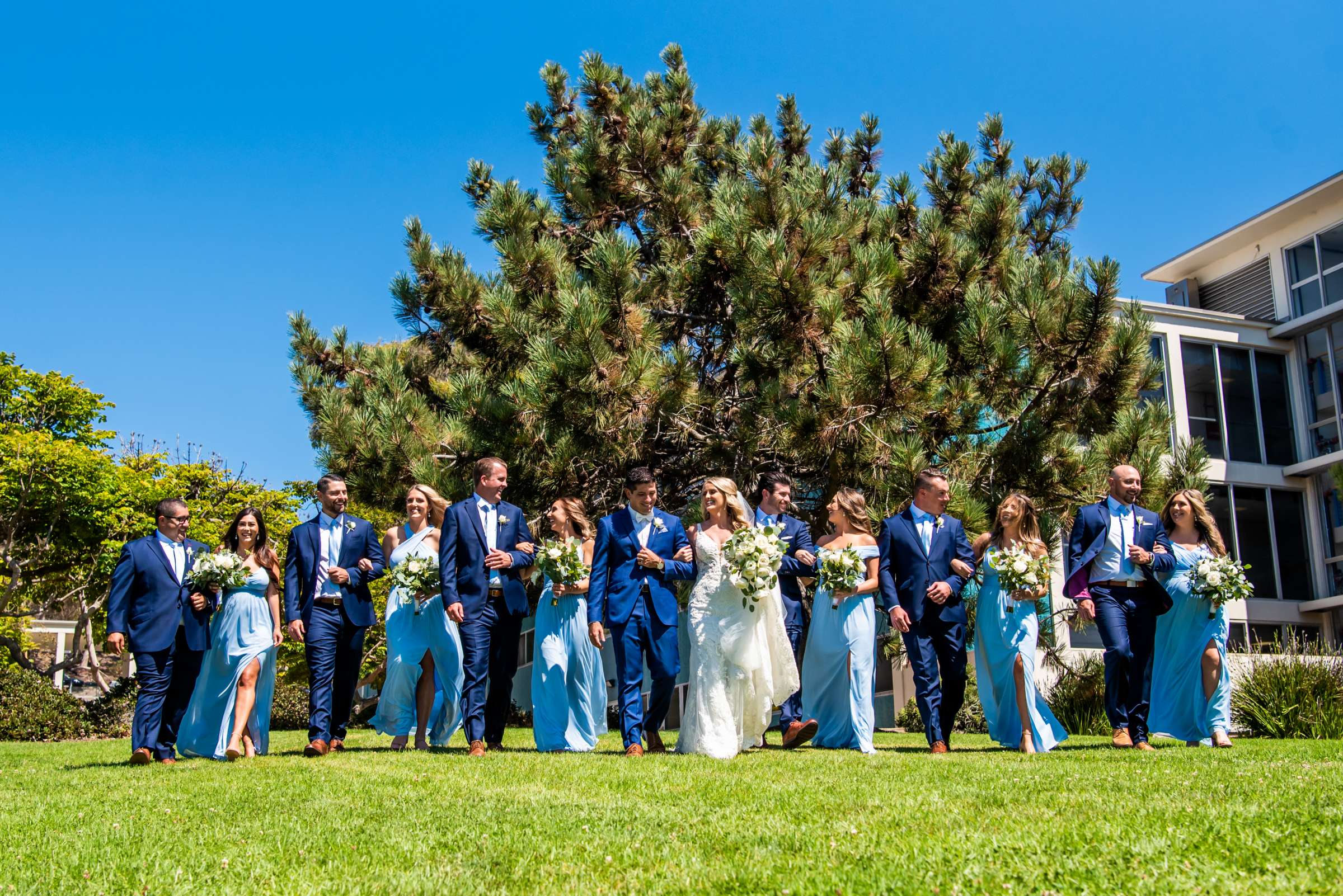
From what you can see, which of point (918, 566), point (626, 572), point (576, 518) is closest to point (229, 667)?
point (576, 518)

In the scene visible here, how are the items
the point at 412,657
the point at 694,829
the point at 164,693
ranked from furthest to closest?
the point at 412,657, the point at 164,693, the point at 694,829

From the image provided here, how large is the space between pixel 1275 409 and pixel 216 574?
82.4 feet

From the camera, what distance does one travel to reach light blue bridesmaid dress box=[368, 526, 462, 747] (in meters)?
9.05

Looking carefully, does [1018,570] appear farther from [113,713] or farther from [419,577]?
[113,713]

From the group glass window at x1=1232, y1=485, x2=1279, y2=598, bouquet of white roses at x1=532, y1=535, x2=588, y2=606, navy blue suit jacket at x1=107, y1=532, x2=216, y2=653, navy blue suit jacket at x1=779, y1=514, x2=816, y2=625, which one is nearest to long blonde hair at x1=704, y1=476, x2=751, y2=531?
navy blue suit jacket at x1=779, y1=514, x2=816, y2=625

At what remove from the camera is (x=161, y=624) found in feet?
26.7

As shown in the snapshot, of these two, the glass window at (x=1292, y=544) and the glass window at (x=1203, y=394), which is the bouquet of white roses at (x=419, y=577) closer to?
the glass window at (x=1203, y=394)

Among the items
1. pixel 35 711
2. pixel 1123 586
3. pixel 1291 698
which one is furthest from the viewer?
pixel 35 711

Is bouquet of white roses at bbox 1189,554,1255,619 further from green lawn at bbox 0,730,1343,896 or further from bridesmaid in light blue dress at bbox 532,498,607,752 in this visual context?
bridesmaid in light blue dress at bbox 532,498,607,752

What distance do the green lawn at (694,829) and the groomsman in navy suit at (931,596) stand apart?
4.97ft

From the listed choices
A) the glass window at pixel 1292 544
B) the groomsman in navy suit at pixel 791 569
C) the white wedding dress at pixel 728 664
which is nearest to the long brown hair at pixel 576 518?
the groomsman in navy suit at pixel 791 569

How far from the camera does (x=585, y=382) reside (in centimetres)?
1254

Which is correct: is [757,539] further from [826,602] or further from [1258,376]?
[1258,376]

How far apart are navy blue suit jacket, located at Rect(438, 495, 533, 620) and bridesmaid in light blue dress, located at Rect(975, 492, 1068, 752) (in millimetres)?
3446
